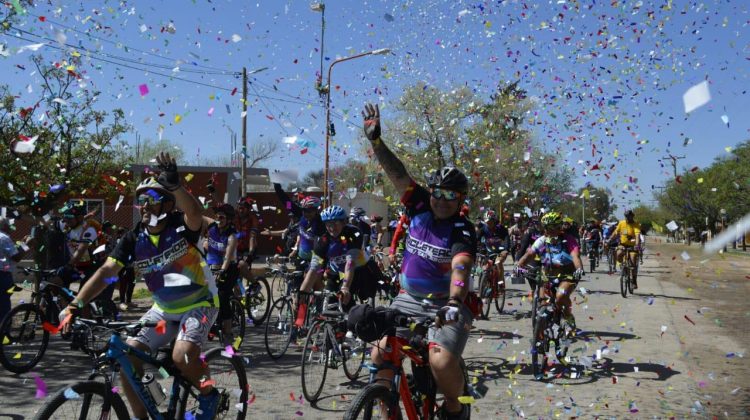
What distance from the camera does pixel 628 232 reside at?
16.7 m

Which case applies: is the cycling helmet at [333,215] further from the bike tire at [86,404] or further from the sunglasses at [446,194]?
the bike tire at [86,404]

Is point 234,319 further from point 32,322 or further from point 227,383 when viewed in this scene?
point 227,383

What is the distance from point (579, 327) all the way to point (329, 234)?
5.34 metres

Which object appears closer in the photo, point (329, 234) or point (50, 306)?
point (329, 234)

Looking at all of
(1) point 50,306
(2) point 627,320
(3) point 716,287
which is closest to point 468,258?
(1) point 50,306

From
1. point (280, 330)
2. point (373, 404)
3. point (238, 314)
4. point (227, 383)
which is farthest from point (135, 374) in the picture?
point (238, 314)

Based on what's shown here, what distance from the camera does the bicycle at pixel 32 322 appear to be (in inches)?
296

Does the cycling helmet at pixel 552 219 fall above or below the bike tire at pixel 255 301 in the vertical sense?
above

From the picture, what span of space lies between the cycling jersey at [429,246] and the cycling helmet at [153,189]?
1614 millimetres

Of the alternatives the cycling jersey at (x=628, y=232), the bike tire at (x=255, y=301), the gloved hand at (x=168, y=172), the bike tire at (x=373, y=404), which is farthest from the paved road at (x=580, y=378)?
the cycling jersey at (x=628, y=232)

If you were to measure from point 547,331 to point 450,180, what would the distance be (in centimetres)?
434

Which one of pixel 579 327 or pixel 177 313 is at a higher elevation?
pixel 177 313

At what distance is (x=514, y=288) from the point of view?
723 inches

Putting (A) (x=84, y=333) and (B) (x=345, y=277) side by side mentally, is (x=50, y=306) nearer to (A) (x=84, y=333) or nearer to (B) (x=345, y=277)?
(B) (x=345, y=277)
